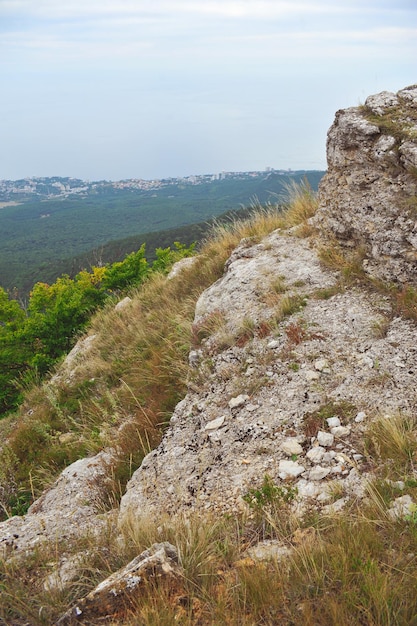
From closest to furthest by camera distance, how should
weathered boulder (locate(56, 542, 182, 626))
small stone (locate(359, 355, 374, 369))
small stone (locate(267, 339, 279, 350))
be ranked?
weathered boulder (locate(56, 542, 182, 626)), small stone (locate(359, 355, 374, 369)), small stone (locate(267, 339, 279, 350))

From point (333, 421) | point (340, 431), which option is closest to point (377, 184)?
point (333, 421)

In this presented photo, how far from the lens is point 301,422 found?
4062 millimetres

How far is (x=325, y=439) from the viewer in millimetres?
3717

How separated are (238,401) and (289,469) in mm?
1230

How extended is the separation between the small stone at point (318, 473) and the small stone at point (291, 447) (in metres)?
0.27

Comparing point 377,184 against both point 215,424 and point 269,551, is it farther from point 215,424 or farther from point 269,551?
point 269,551

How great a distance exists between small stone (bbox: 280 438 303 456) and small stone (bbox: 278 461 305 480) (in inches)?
5.1

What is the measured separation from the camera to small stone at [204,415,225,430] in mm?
4508

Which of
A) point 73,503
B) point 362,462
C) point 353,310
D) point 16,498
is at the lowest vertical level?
point 16,498

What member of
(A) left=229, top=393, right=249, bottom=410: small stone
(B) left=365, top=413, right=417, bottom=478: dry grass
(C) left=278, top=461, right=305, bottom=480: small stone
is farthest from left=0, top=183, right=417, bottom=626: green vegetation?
(A) left=229, top=393, right=249, bottom=410: small stone

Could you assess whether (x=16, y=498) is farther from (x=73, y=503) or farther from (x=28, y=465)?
(x=73, y=503)

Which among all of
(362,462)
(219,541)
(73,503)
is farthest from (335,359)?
(73,503)

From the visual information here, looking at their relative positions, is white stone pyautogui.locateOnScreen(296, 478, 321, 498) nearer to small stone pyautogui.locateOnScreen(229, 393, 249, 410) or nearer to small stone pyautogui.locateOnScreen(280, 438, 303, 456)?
small stone pyautogui.locateOnScreen(280, 438, 303, 456)

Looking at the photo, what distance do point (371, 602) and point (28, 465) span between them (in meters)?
5.28
